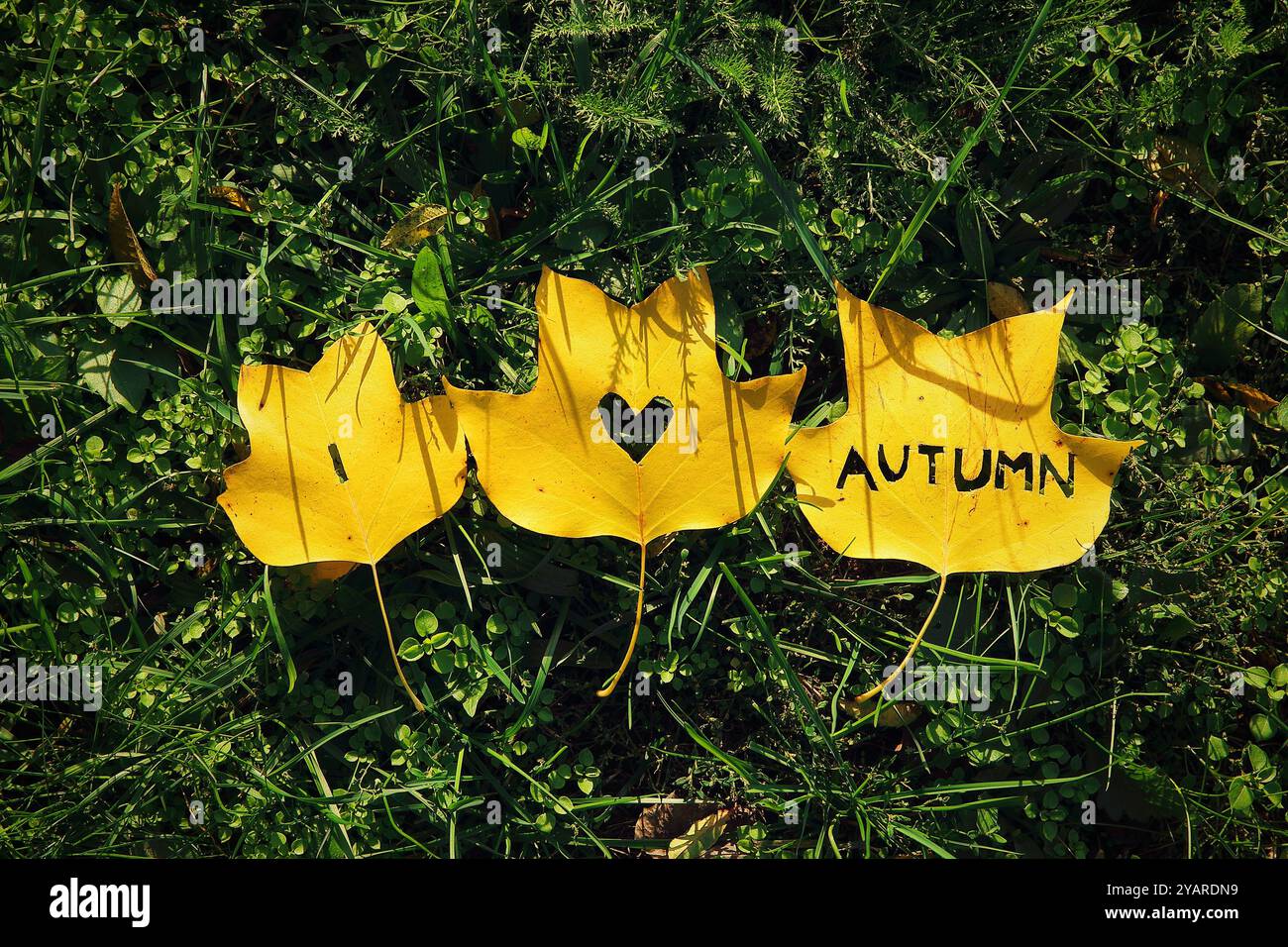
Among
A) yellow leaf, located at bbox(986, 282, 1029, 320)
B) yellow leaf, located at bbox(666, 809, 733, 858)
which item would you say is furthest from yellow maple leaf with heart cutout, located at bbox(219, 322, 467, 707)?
yellow leaf, located at bbox(986, 282, 1029, 320)

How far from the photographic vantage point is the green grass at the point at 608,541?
243 centimetres

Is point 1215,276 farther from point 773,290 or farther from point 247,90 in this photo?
point 247,90

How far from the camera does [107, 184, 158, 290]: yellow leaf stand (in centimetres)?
247

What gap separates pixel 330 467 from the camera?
7.61ft

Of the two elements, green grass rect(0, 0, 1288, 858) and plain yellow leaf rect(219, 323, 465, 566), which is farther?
green grass rect(0, 0, 1288, 858)

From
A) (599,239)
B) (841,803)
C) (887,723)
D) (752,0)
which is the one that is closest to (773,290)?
(599,239)

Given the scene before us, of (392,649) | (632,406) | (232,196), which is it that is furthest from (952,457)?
(232,196)

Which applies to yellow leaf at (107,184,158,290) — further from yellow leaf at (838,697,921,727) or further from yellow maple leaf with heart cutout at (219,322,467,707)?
yellow leaf at (838,697,921,727)

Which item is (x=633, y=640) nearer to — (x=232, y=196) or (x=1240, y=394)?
(x=232, y=196)

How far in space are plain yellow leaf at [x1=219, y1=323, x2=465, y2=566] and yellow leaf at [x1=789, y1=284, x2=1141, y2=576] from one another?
3.11 feet

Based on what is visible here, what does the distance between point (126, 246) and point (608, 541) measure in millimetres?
1434

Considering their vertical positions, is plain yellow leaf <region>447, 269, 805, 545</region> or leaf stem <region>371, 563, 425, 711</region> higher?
plain yellow leaf <region>447, 269, 805, 545</region>

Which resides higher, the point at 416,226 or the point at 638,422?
the point at 416,226

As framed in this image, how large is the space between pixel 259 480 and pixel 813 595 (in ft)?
4.57
